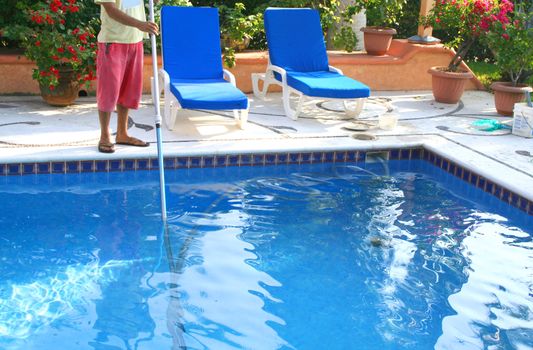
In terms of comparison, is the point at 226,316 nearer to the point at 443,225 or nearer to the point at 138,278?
the point at 138,278

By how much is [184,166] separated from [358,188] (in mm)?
1493

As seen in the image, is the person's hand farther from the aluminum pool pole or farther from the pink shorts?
the pink shorts

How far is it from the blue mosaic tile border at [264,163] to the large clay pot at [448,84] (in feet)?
7.10

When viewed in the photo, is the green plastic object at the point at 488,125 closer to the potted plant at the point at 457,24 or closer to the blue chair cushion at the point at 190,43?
the potted plant at the point at 457,24

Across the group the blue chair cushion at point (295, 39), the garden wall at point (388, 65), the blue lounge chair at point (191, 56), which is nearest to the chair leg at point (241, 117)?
the blue lounge chair at point (191, 56)

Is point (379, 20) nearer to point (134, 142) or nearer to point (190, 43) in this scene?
point (190, 43)

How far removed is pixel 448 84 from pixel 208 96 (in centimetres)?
346

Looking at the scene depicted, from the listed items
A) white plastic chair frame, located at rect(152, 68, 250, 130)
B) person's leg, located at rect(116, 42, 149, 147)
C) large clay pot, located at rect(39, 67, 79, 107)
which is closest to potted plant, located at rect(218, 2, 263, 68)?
white plastic chair frame, located at rect(152, 68, 250, 130)

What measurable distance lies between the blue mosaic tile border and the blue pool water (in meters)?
0.07

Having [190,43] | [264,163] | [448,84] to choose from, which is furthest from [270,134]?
[448,84]

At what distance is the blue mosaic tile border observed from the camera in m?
5.84

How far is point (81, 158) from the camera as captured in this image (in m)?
5.99

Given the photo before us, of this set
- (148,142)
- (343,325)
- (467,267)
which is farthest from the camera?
(148,142)

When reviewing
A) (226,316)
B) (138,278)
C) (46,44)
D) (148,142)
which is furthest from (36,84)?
(226,316)
